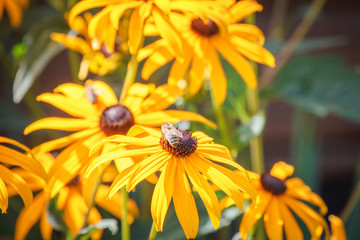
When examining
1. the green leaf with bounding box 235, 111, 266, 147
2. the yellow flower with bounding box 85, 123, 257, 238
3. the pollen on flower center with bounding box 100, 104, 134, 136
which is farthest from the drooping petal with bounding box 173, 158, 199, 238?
the green leaf with bounding box 235, 111, 266, 147

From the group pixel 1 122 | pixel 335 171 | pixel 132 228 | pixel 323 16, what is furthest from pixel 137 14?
pixel 335 171

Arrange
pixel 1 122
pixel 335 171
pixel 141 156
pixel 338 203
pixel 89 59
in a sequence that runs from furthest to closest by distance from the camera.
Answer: pixel 335 171, pixel 338 203, pixel 1 122, pixel 89 59, pixel 141 156

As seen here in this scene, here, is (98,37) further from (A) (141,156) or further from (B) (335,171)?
(B) (335,171)

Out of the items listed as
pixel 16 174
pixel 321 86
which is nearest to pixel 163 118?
pixel 16 174

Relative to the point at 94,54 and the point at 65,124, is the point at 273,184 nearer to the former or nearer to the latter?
the point at 65,124

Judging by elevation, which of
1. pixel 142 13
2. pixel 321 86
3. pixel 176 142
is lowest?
pixel 321 86

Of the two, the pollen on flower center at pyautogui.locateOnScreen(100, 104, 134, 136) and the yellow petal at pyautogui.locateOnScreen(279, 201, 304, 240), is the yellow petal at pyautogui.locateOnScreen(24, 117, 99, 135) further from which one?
the yellow petal at pyautogui.locateOnScreen(279, 201, 304, 240)

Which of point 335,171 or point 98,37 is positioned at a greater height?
point 98,37

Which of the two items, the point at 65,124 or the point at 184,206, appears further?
the point at 65,124
